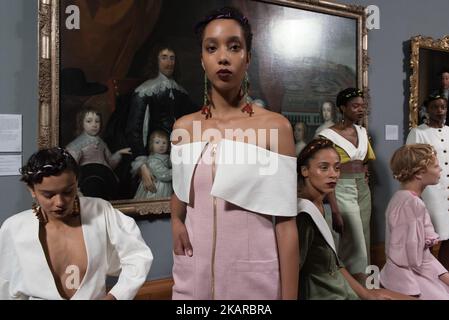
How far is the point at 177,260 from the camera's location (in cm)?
138

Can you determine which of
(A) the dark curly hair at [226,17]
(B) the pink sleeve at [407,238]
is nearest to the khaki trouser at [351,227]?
(B) the pink sleeve at [407,238]

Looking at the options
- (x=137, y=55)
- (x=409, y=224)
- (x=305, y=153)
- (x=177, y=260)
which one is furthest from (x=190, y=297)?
(x=137, y=55)

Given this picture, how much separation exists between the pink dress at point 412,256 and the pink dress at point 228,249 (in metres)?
0.89

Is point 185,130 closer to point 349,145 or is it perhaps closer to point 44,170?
point 44,170

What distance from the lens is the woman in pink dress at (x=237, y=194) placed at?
127 centimetres

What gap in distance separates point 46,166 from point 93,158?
103cm

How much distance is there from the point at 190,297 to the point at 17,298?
1.82 ft

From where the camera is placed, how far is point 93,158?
2377 mm

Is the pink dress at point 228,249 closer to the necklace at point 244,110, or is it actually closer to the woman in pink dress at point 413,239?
the necklace at point 244,110

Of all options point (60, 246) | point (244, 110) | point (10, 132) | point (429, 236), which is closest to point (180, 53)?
point (10, 132)

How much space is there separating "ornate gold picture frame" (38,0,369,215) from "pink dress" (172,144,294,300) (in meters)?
1.23

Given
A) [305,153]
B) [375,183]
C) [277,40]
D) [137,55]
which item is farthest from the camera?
[375,183]
